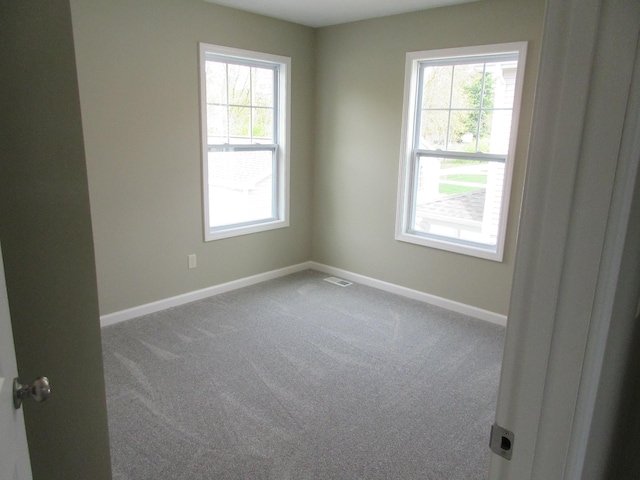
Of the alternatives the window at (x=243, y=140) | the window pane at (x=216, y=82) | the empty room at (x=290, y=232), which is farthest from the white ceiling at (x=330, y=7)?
the window pane at (x=216, y=82)

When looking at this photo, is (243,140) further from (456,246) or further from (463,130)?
(456,246)

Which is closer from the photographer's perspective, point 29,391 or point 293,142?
point 29,391

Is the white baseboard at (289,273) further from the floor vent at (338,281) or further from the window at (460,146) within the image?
the window at (460,146)

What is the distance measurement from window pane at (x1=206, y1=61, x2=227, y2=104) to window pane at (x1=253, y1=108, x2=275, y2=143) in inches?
15.5

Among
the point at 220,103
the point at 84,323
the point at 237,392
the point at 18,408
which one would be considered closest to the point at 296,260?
the point at 220,103

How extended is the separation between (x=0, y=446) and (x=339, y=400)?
6.79ft

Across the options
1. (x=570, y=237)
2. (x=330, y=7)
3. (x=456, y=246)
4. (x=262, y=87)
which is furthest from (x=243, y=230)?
(x=570, y=237)

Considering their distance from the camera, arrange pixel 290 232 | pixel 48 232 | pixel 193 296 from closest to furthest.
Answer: pixel 48 232 → pixel 193 296 → pixel 290 232

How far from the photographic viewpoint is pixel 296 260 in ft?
16.6

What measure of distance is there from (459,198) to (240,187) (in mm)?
2023

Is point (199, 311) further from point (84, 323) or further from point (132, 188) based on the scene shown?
point (84, 323)

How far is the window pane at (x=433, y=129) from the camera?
3941mm

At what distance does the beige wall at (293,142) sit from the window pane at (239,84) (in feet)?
0.69

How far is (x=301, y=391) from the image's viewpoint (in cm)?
278
